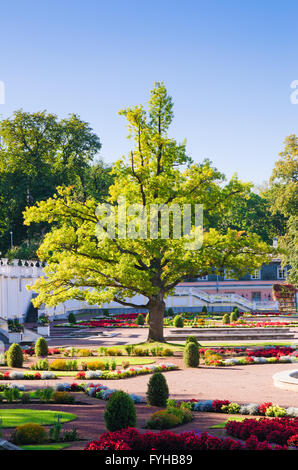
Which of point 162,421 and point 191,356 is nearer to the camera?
point 162,421

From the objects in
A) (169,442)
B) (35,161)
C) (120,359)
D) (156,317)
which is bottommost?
(120,359)

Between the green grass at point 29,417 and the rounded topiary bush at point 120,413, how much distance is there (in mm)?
1559

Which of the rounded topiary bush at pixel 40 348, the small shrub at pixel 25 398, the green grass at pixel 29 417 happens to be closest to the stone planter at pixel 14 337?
the rounded topiary bush at pixel 40 348

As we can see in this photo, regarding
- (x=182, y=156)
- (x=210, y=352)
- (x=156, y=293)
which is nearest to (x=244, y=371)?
(x=210, y=352)

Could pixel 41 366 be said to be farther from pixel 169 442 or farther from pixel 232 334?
pixel 232 334

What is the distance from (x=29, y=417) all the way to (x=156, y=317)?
18.0 metres

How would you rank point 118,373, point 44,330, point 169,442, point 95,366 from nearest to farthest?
point 169,442 → point 118,373 → point 95,366 → point 44,330

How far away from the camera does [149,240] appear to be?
29.7 meters

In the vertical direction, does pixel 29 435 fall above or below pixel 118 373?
above

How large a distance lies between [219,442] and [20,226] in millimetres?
62269

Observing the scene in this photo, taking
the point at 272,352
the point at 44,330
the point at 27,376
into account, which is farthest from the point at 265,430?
the point at 44,330

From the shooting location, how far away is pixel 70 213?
31.4 metres

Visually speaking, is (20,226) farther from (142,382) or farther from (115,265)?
(142,382)

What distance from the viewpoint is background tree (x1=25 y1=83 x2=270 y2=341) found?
99.8ft
